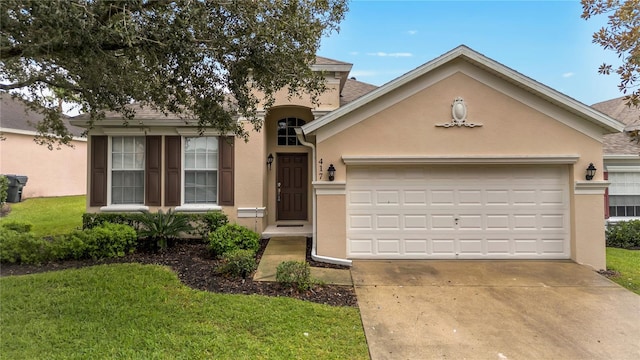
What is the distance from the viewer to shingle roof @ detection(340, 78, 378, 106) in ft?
37.5

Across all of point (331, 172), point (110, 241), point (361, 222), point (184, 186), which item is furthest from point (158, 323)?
point (184, 186)

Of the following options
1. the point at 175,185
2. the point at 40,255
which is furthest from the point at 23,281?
the point at 175,185

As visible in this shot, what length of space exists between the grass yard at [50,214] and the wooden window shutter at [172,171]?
150 inches

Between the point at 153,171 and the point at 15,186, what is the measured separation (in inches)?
428

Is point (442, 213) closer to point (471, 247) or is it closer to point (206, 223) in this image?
point (471, 247)

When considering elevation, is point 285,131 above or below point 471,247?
above

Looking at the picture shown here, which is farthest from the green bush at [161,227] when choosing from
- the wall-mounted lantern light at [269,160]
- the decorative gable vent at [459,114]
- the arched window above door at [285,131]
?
the decorative gable vent at [459,114]

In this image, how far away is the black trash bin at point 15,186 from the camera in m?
14.9

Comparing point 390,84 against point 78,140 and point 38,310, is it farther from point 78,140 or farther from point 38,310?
point 78,140

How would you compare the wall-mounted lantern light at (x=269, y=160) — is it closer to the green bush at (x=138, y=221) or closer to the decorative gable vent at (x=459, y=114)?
the green bush at (x=138, y=221)

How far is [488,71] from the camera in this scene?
755 centimetres

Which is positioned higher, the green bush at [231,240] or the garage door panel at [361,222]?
the garage door panel at [361,222]

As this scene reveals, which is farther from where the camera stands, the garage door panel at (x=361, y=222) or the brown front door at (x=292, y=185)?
the brown front door at (x=292, y=185)

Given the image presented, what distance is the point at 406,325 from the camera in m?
4.57
